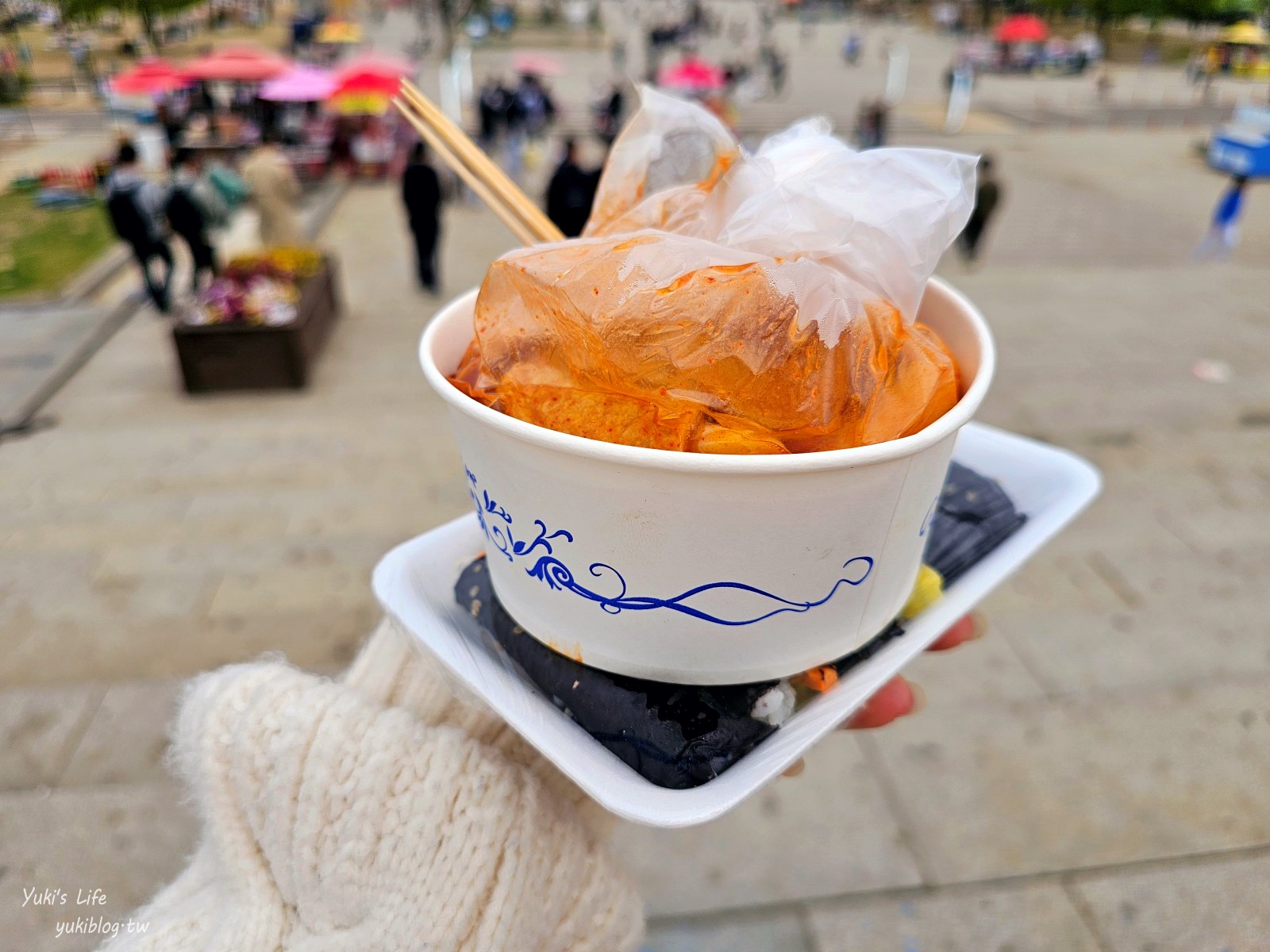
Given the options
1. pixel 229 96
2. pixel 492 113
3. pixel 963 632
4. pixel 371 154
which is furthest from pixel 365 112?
pixel 963 632

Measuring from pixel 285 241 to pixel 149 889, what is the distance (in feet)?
22.1

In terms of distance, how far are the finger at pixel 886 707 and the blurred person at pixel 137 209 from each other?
7.40 m

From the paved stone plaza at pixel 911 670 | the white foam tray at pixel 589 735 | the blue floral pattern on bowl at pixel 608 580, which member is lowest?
the paved stone plaza at pixel 911 670

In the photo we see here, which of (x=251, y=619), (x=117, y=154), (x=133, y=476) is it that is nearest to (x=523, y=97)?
(x=117, y=154)

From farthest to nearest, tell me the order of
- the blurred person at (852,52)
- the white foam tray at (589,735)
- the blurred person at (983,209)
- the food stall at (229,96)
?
the blurred person at (852,52)
the food stall at (229,96)
the blurred person at (983,209)
the white foam tray at (589,735)

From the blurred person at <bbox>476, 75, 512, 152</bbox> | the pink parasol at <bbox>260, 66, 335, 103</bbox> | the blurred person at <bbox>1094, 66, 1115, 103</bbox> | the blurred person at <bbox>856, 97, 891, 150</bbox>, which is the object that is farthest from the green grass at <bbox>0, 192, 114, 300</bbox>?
the blurred person at <bbox>1094, 66, 1115, 103</bbox>

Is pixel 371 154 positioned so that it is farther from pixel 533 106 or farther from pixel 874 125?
pixel 874 125

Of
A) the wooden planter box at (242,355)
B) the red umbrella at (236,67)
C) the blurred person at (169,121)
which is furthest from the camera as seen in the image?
the blurred person at (169,121)

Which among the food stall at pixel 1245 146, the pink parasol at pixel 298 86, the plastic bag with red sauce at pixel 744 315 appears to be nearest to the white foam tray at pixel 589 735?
the plastic bag with red sauce at pixel 744 315

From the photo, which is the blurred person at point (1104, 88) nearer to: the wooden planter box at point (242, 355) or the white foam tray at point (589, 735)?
the wooden planter box at point (242, 355)

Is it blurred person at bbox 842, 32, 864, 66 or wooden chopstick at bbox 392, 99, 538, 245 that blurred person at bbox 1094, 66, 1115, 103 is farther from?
wooden chopstick at bbox 392, 99, 538, 245

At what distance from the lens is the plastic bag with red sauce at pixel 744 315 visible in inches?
33.4

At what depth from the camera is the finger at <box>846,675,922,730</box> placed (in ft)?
4.44

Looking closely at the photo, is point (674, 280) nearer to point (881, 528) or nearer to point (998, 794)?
point (881, 528)
